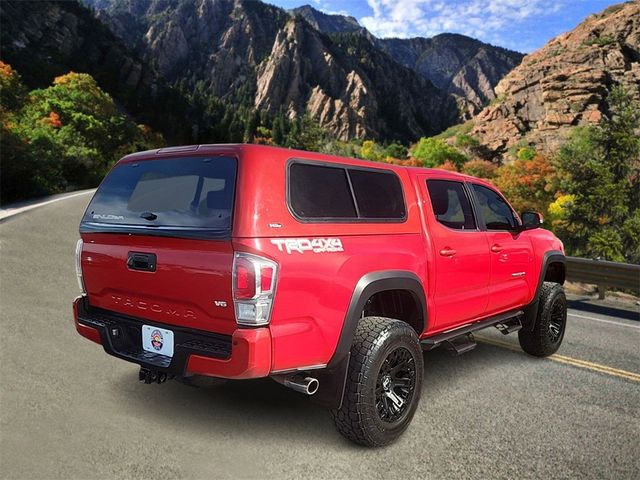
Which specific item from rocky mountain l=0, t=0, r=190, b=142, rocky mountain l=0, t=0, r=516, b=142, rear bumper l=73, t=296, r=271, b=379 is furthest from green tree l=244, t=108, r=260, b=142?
rear bumper l=73, t=296, r=271, b=379

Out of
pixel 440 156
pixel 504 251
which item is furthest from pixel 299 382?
pixel 440 156

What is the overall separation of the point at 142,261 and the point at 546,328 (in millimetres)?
4315

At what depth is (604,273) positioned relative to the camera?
8.63 metres

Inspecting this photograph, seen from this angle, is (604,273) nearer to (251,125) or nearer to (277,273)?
(277,273)

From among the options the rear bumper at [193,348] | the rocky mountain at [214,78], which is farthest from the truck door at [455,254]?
the rocky mountain at [214,78]

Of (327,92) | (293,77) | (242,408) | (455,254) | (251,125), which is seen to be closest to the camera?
(242,408)

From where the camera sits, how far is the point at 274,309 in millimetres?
2568

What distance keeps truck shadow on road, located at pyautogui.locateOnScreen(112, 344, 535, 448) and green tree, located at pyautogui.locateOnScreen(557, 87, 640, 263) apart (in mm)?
24120

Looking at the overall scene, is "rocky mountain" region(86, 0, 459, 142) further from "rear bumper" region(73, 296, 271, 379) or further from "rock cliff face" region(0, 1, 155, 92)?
"rear bumper" region(73, 296, 271, 379)

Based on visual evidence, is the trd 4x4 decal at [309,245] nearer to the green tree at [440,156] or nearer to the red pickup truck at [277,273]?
the red pickup truck at [277,273]

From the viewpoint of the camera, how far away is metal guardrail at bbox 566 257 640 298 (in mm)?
8182

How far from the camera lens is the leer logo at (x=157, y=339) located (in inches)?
114

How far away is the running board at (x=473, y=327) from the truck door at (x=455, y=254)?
3.3 inches

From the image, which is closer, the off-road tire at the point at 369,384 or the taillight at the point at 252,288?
the taillight at the point at 252,288
